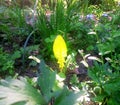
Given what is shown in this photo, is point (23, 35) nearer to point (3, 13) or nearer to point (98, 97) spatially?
point (3, 13)

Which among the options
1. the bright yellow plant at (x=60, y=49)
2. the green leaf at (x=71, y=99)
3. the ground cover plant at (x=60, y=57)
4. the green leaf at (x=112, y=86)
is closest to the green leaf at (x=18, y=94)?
the ground cover plant at (x=60, y=57)

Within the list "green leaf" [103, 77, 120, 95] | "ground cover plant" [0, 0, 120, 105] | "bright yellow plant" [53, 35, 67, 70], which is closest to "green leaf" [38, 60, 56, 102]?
"ground cover plant" [0, 0, 120, 105]

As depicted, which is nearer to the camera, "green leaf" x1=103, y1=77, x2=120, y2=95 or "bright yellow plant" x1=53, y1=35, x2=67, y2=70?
"green leaf" x1=103, y1=77, x2=120, y2=95

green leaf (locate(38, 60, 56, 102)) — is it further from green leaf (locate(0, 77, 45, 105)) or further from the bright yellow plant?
the bright yellow plant

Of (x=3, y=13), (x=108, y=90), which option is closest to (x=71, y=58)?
(x=108, y=90)

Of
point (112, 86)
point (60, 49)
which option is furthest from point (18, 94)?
point (60, 49)

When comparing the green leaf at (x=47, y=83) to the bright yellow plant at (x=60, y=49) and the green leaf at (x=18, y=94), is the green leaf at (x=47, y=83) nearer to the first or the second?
the green leaf at (x=18, y=94)

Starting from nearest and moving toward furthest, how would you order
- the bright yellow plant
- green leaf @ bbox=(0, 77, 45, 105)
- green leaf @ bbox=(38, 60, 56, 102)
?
green leaf @ bbox=(0, 77, 45, 105) < green leaf @ bbox=(38, 60, 56, 102) < the bright yellow plant

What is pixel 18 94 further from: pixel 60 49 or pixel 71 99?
pixel 60 49
